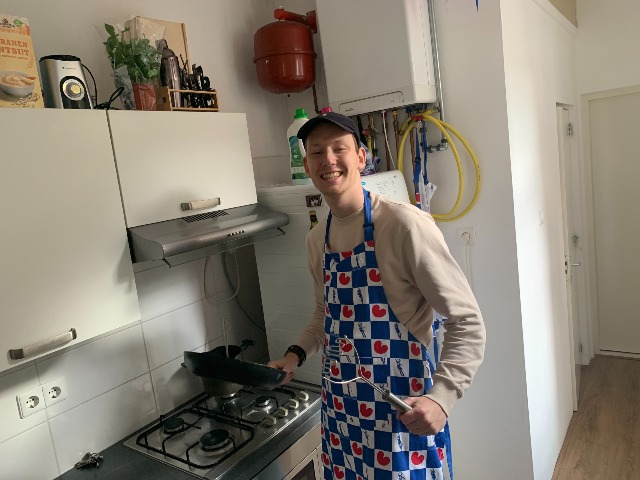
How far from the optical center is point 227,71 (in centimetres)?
208

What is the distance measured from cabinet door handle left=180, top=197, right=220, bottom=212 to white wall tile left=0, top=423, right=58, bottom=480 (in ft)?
2.47

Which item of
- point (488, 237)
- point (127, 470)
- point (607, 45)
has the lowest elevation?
point (127, 470)

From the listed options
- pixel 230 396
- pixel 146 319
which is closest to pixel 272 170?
pixel 146 319

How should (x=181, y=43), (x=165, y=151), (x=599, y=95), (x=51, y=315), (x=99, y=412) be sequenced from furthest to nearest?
1. (x=599, y=95)
2. (x=181, y=43)
3. (x=99, y=412)
4. (x=165, y=151)
5. (x=51, y=315)

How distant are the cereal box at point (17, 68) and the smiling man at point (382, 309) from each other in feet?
2.12

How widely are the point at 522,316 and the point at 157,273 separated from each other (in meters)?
1.41

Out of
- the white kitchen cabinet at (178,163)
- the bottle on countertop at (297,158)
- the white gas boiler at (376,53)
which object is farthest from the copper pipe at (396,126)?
the white kitchen cabinet at (178,163)

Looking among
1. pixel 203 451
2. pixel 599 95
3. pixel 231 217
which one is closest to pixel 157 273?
pixel 231 217

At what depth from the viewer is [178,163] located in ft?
4.84

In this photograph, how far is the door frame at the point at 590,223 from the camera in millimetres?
3293

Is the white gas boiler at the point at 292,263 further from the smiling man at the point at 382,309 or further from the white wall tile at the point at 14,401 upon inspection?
the white wall tile at the point at 14,401

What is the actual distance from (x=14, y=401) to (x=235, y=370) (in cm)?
61

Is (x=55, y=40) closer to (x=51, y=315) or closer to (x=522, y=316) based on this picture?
(x=51, y=315)

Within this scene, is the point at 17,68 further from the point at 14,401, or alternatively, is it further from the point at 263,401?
the point at 263,401
